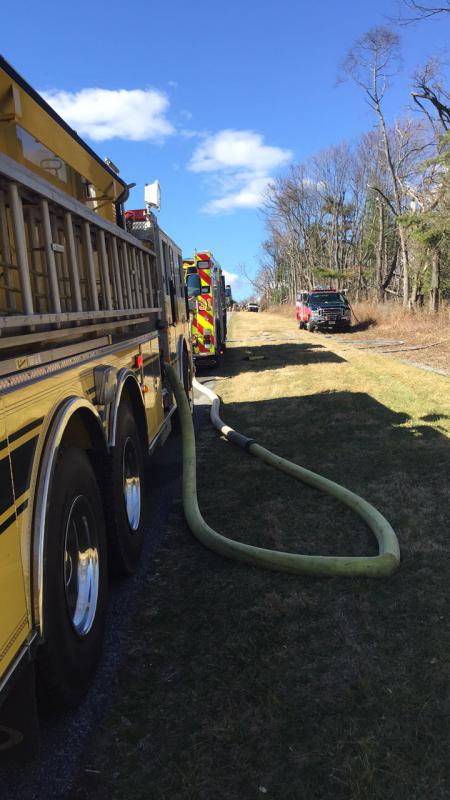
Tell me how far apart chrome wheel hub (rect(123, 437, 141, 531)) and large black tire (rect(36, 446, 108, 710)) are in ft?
2.95

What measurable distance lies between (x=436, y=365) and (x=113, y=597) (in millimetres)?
10507

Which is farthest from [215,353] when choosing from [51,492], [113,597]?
[51,492]

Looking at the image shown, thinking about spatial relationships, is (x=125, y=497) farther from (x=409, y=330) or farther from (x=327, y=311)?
(x=327, y=311)

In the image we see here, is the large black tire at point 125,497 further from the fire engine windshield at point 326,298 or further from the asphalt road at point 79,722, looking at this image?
the fire engine windshield at point 326,298

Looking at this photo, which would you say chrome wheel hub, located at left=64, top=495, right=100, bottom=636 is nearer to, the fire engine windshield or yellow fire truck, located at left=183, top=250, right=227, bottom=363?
yellow fire truck, located at left=183, top=250, right=227, bottom=363

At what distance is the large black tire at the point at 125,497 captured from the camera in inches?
124

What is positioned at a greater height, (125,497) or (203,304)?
(203,304)

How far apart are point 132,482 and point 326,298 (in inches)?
874

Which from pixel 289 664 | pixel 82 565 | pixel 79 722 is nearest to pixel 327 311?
pixel 289 664

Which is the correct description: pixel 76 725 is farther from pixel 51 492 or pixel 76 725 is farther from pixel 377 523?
pixel 377 523

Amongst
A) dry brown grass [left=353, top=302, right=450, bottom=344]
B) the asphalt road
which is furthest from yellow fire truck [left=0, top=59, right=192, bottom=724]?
dry brown grass [left=353, top=302, right=450, bottom=344]

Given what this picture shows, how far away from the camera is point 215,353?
1364 centimetres

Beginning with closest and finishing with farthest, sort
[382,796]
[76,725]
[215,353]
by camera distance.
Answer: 1. [382,796]
2. [76,725]
3. [215,353]

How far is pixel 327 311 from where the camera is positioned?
23188 millimetres
